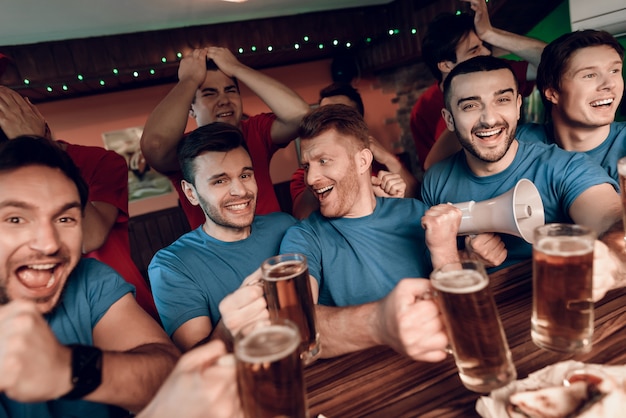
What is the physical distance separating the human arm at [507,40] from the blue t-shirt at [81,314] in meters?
2.71

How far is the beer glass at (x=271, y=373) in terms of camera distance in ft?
2.41

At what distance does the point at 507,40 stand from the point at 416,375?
252 centimetres

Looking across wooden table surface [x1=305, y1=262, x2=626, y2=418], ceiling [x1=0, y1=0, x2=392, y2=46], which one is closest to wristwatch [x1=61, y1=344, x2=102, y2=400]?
wooden table surface [x1=305, y1=262, x2=626, y2=418]

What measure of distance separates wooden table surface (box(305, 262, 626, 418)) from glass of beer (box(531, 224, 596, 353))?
0.07m

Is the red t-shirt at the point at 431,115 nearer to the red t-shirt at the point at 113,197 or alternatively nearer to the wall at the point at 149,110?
the red t-shirt at the point at 113,197

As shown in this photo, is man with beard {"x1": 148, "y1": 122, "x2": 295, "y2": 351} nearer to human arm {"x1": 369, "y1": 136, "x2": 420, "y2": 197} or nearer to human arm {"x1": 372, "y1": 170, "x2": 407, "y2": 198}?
human arm {"x1": 372, "y1": 170, "x2": 407, "y2": 198}

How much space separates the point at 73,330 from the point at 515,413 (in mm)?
1263

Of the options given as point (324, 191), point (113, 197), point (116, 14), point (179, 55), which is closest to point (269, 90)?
point (324, 191)

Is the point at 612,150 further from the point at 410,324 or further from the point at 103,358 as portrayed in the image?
the point at 103,358

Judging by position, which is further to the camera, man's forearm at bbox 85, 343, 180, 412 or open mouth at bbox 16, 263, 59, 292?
open mouth at bbox 16, 263, 59, 292

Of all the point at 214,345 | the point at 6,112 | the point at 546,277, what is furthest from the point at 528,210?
the point at 6,112

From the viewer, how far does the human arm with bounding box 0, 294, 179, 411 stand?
0.76m

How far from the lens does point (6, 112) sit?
1.61m

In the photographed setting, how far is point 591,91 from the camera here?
2025mm
